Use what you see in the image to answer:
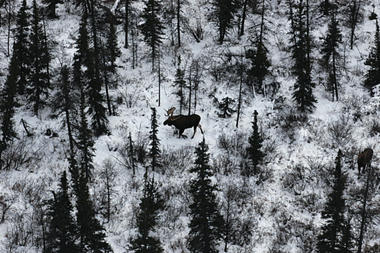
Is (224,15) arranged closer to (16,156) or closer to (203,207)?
(16,156)

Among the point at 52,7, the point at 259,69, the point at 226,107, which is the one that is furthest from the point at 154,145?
the point at 52,7

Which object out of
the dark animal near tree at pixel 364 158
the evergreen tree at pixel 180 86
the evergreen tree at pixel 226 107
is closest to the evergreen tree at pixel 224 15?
the evergreen tree at pixel 180 86

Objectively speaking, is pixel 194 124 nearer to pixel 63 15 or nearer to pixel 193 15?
A: pixel 193 15

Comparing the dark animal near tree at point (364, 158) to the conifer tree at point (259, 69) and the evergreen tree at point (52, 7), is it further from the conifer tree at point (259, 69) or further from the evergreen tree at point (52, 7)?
the evergreen tree at point (52, 7)

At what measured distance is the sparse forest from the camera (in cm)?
1875

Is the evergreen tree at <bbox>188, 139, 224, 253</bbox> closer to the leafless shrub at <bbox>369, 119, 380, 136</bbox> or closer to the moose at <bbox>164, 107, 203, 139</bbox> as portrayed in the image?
the moose at <bbox>164, 107, 203, 139</bbox>

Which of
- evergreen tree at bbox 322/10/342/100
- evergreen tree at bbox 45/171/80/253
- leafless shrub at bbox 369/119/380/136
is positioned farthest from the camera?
evergreen tree at bbox 322/10/342/100

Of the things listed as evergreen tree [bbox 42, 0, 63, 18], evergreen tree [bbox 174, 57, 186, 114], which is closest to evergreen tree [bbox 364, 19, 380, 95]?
evergreen tree [bbox 174, 57, 186, 114]

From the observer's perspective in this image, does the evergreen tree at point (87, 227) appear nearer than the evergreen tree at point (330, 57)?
Yes

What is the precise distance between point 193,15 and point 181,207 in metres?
32.0

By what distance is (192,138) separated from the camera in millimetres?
29047

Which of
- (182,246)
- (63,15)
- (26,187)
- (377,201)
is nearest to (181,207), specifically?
(182,246)

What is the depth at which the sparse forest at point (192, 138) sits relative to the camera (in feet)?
61.5

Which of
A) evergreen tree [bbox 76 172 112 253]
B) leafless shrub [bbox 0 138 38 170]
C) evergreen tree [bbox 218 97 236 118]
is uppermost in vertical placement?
evergreen tree [bbox 218 97 236 118]
